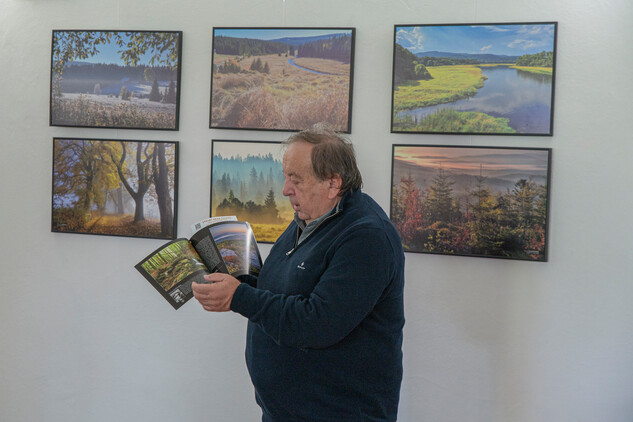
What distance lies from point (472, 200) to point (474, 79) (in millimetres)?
522

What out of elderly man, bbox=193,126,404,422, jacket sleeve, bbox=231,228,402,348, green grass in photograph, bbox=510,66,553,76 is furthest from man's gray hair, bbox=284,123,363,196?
green grass in photograph, bbox=510,66,553,76

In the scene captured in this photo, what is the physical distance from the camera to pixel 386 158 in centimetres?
245

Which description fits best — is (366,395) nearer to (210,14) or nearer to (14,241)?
(210,14)

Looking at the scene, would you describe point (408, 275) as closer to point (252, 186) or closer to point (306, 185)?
point (252, 186)

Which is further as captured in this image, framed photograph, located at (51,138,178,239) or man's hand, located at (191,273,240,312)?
framed photograph, located at (51,138,178,239)

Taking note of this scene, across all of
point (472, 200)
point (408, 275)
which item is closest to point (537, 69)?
point (472, 200)

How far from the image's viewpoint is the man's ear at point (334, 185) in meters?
1.67

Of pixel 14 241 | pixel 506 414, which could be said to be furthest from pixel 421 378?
pixel 14 241

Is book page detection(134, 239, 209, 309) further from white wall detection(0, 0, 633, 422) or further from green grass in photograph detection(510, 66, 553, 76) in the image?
green grass in photograph detection(510, 66, 553, 76)

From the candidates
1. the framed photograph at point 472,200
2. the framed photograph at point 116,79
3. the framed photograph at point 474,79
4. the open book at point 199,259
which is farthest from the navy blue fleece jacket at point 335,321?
the framed photograph at point 116,79

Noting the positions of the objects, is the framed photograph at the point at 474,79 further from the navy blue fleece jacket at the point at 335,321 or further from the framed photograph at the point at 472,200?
the navy blue fleece jacket at the point at 335,321

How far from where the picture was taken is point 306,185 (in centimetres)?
167

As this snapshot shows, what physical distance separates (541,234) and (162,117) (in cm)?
179

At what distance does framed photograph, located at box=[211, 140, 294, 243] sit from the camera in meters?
2.54
